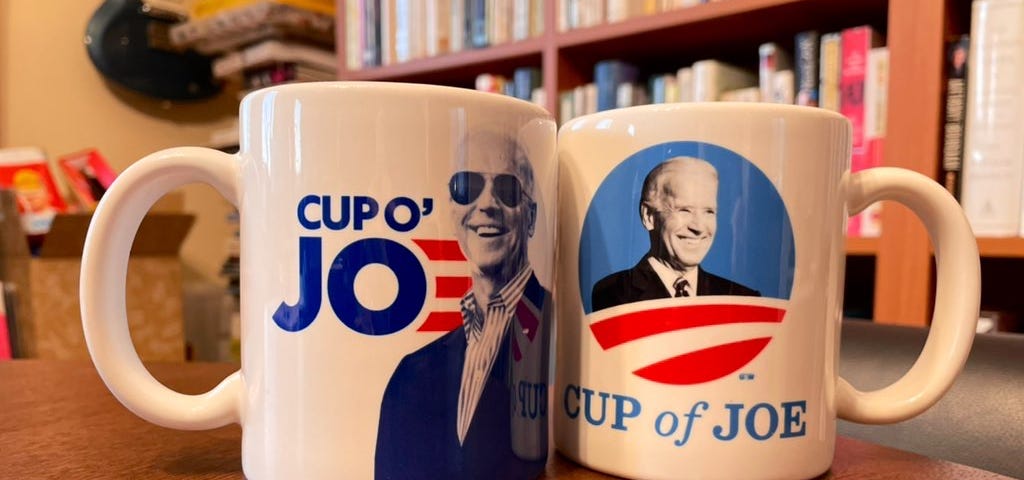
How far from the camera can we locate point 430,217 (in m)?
0.27

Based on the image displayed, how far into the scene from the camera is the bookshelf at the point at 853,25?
85 centimetres

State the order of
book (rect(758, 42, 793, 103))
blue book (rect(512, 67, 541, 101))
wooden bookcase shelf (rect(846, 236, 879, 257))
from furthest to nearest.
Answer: blue book (rect(512, 67, 541, 101)) < book (rect(758, 42, 793, 103)) < wooden bookcase shelf (rect(846, 236, 879, 257))

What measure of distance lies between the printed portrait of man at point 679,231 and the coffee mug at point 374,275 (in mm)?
51

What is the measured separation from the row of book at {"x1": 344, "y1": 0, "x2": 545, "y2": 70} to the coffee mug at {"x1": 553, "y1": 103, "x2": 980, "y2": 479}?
98cm

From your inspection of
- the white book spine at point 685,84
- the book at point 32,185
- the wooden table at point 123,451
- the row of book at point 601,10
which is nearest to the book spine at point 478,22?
the row of book at point 601,10

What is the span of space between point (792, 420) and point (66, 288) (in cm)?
146

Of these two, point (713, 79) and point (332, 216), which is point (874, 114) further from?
point (332, 216)

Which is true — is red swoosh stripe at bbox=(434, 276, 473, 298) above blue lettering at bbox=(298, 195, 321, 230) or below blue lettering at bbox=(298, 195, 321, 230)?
below

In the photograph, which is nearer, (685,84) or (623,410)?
(623,410)

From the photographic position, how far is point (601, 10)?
45.1 inches

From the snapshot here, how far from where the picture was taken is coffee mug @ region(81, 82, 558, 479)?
271 mm

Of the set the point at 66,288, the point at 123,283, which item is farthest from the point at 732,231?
the point at 66,288

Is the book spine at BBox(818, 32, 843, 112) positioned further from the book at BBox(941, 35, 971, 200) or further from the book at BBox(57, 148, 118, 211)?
the book at BBox(57, 148, 118, 211)

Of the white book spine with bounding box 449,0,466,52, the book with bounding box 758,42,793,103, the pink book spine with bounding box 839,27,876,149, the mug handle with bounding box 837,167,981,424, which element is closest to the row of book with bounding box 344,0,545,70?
the white book spine with bounding box 449,0,466,52
